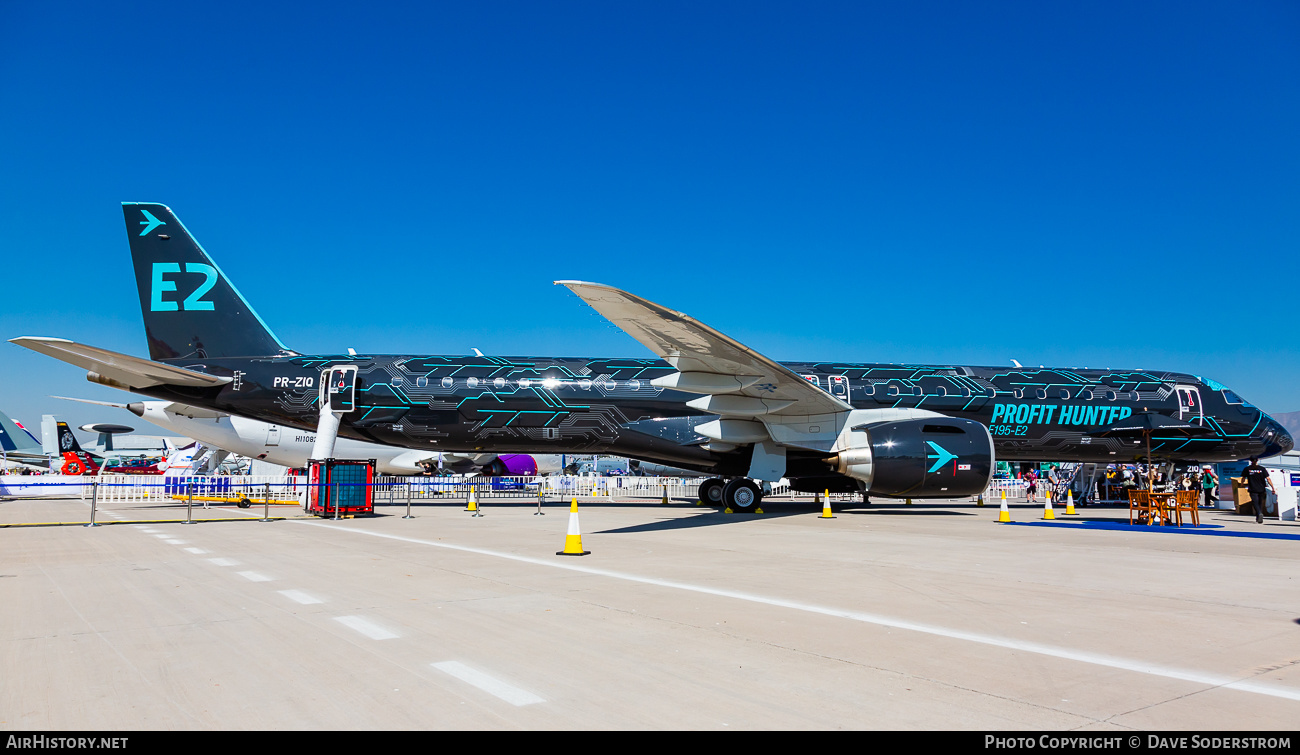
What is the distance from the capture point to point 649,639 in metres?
4.53

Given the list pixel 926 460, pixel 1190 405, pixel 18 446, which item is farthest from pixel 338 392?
pixel 18 446

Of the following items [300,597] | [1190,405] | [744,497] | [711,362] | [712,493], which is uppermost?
[711,362]

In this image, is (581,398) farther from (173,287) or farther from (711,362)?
(173,287)

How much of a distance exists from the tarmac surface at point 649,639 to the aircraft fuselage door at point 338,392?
905 cm

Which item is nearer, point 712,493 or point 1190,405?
point 1190,405

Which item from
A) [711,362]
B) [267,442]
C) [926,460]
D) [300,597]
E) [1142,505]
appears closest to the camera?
[300,597]

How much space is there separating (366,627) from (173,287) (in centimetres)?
1794

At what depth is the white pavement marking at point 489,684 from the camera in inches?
129

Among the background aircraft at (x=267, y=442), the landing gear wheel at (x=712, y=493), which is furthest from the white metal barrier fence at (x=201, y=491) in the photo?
the landing gear wheel at (x=712, y=493)

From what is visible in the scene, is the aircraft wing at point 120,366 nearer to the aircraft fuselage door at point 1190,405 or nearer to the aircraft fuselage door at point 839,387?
the aircraft fuselage door at point 839,387

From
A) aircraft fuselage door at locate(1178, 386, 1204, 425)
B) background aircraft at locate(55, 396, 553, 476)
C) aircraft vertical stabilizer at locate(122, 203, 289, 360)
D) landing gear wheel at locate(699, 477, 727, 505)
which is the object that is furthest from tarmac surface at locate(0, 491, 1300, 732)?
background aircraft at locate(55, 396, 553, 476)

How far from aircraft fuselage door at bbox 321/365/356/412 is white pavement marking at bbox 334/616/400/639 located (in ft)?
47.5

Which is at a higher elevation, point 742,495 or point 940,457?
point 940,457
